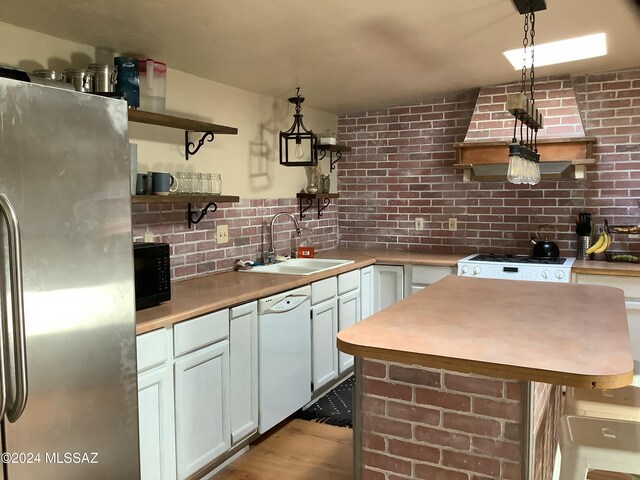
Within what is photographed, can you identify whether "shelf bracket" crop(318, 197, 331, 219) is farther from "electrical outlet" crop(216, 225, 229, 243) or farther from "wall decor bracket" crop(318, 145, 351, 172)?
"electrical outlet" crop(216, 225, 229, 243)

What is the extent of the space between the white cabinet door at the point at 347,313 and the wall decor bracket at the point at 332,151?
1258 millimetres

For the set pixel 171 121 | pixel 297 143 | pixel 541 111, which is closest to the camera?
pixel 171 121

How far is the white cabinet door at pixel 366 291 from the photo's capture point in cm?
422

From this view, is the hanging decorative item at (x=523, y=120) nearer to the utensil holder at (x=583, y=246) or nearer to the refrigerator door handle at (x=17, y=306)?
the utensil holder at (x=583, y=246)

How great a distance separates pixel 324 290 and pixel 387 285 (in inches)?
37.2

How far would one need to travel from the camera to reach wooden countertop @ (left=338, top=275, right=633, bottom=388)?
151cm

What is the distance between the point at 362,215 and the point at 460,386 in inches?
136

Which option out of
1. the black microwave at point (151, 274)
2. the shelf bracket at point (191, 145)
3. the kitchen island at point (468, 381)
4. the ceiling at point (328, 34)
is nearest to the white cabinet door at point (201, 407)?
the black microwave at point (151, 274)

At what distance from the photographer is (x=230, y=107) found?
12.0 ft

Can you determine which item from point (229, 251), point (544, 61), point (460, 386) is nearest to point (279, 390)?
point (229, 251)

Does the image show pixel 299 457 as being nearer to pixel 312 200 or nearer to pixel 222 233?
pixel 222 233

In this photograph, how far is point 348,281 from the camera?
396cm

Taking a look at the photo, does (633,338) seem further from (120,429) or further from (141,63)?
(141,63)

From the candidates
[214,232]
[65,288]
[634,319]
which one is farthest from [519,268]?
[65,288]
